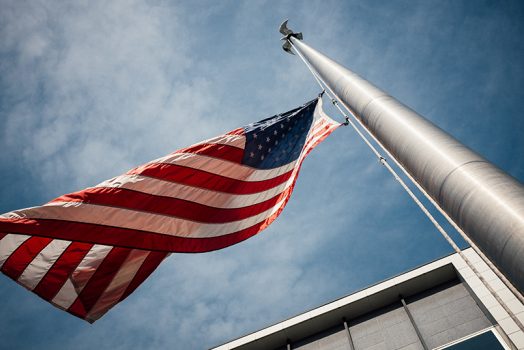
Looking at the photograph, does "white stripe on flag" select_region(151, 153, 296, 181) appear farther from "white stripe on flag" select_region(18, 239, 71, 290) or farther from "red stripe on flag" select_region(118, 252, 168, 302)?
"white stripe on flag" select_region(18, 239, 71, 290)

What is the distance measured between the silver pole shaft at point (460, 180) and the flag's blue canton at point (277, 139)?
177 inches

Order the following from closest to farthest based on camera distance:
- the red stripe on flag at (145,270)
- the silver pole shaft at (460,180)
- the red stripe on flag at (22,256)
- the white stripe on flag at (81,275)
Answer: the silver pole shaft at (460,180) < the red stripe on flag at (22,256) < the white stripe on flag at (81,275) < the red stripe on flag at (145,270)

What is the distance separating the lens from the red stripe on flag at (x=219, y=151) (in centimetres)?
743

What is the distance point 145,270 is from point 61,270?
1484 mm

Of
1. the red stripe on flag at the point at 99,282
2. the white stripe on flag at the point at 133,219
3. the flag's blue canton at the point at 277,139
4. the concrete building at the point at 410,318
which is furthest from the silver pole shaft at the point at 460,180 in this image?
the concrete building at the point at 410,318

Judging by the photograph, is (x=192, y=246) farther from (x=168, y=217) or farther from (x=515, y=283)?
(x=515, y=283)

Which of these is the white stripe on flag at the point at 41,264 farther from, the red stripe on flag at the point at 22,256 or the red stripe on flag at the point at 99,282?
the red stripe on flag at the point at 99,282

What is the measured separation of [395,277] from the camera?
14.0 metres

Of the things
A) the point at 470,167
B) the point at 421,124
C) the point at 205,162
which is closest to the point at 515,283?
the point at 470,167

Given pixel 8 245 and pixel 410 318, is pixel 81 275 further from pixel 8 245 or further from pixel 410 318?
pixel 410 318

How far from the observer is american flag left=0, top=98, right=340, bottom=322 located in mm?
5547

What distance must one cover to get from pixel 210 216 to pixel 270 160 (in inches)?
85.9

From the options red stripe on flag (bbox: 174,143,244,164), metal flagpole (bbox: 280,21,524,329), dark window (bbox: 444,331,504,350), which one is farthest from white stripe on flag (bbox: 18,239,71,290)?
dark window (bbox: 444,331,504,350)

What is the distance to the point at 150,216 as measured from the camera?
6.35m
